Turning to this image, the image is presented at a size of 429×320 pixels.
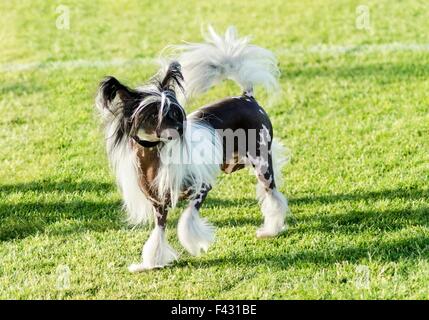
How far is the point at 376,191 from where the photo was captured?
6.32 meters

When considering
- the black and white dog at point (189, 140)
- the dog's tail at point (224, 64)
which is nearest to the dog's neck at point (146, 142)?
the black and white dog at point (189, 140)

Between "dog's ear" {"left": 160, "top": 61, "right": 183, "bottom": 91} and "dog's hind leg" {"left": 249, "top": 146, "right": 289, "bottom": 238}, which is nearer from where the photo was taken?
"dog's ear" {"left": 160, "top": 61, "right": 183, "bottom": 91}

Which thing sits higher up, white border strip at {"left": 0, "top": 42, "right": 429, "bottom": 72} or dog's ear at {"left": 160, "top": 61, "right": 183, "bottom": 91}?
white border strip at {"left": 0, "top": 42, "right": 429, "bottom": 72}

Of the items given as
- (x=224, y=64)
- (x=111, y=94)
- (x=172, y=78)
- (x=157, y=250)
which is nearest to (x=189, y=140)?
(x=172, y=78)

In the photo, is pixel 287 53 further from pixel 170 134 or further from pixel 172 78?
pixel 170 134

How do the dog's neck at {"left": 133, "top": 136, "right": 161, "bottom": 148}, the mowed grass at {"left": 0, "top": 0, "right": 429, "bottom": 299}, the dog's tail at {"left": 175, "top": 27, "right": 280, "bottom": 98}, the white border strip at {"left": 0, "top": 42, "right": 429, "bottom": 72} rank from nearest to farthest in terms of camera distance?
the dog's neck at {"left": 133, "top": 136, "right": 161, "bottom": 148}, the mowed grass at {"left": 0, "top": 0, "right": 429, "bottom": 299}, the dog's tail at {"left": 175, "top": 27, "right": 280, "bottom": 98}, the white border strip at {"left": 0, "top": 42, "right": 429, "bottom": 72}

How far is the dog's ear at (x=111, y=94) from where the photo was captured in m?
4.58

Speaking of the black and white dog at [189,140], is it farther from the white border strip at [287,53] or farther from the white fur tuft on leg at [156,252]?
the white border strip at [287,53]

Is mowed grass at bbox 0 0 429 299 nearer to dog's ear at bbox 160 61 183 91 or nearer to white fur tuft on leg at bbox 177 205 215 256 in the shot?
white fur tuft on leg at bbox 177 205 215 256

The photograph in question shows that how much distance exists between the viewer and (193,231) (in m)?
5.13

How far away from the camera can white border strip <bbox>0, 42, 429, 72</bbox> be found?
10094 millimetres

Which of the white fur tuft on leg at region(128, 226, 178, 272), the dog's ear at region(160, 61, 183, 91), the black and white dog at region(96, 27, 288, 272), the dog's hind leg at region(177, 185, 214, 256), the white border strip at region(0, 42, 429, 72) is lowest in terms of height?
the white fur tuft on leg at region(128, 226, 178, 272)

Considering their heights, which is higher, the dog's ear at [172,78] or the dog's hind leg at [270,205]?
the dog's ear at [172,78]

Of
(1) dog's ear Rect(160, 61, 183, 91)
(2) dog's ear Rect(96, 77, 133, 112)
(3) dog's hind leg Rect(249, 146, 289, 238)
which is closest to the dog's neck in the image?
(2) dog's ear Rect(96, 77, 133, 112)
